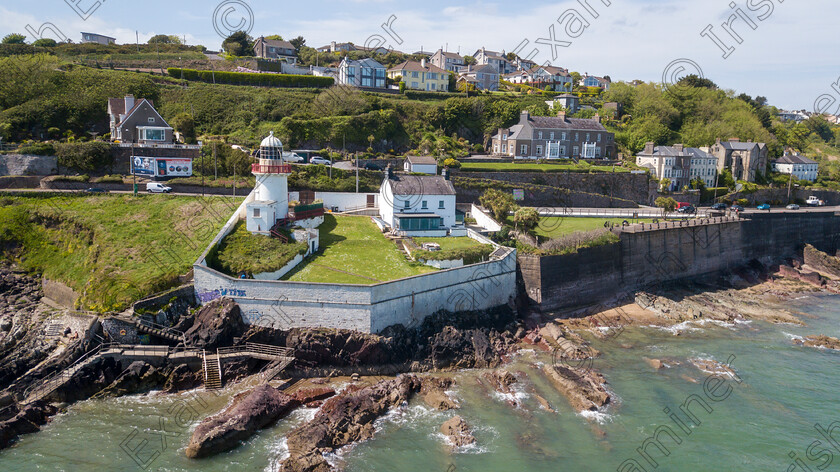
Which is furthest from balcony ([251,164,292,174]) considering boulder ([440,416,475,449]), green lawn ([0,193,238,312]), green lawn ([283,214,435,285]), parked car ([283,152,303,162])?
A: boulder ([440,416,475,449])

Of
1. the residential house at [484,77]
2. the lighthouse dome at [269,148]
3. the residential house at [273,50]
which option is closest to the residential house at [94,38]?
the residential house at [273,50]

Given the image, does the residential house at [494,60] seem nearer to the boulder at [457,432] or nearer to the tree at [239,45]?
the tree at [239,45]

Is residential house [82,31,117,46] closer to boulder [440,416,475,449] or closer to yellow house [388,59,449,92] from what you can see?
yellow house [388,59,449,92]

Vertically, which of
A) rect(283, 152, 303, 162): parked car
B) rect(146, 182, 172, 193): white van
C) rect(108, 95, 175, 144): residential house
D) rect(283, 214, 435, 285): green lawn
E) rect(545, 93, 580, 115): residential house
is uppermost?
rect(545, 93, 580, 115): residential house

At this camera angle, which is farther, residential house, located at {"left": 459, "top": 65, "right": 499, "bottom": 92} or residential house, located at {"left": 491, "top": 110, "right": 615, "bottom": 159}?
residential house, located at {"left": 459, "top": 65, "right": 499, "bottom": 92}

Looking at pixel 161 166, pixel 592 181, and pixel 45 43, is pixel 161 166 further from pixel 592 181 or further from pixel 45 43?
pixel 45 43

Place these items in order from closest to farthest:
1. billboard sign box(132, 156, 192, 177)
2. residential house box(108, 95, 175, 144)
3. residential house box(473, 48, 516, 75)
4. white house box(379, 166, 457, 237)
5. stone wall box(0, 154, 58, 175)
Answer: white house box(379, 166, 457, 237) < stone wall box(0, 154, 58, 175) < billboard sign box(132, 156, 192, 177) < residential house box(108, 95, 175, 144) < residential house box(473, 48, 516, 75)

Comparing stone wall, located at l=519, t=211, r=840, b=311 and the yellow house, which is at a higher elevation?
the yellow house
